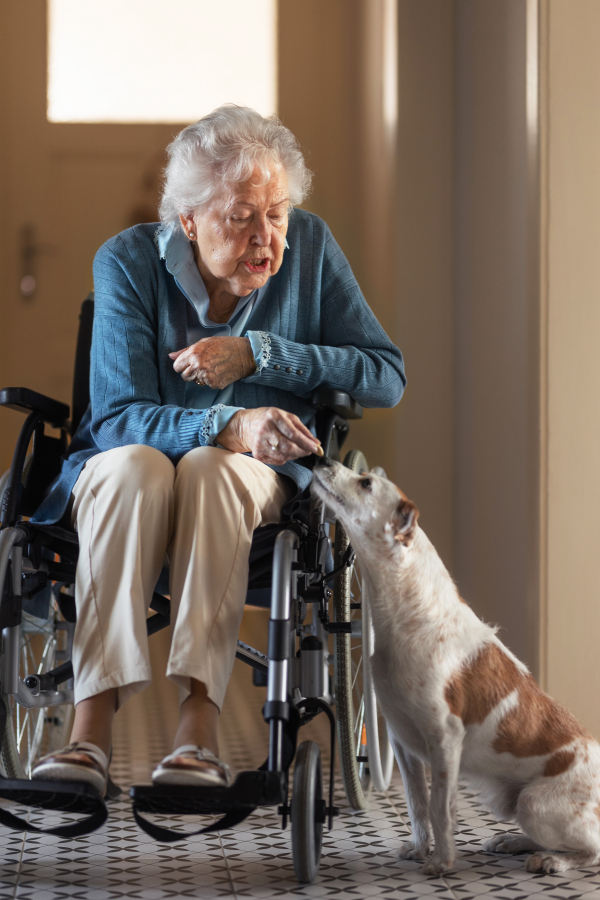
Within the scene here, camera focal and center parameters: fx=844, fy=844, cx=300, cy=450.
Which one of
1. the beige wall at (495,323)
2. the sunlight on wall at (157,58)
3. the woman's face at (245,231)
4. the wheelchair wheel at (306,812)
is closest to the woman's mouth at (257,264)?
the woman's face at (245,231)

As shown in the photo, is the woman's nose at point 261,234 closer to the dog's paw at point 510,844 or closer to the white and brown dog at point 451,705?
the white and brown dog at point 451,705

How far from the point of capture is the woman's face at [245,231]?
155 cm

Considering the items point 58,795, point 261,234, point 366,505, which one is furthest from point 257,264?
point 58,795

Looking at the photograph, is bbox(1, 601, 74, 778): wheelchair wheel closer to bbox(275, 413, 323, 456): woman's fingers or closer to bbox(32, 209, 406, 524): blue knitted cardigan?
bbox(32, 209, 406, 524): blue knitted cardigan

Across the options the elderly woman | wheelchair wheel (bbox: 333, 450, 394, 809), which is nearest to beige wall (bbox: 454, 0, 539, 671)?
wheelchair wheel (bbox: 333, 450, 394, 809)

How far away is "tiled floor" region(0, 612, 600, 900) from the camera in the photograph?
1.27 meters

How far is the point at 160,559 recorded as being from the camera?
4.26ft

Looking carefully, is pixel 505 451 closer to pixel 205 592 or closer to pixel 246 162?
pixel 246 162

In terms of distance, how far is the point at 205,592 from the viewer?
4.03 feet

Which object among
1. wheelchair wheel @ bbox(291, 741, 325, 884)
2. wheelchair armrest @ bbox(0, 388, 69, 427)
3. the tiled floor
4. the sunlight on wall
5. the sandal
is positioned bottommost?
the tiled floor

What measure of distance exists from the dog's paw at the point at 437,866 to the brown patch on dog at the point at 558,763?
0.68 feet

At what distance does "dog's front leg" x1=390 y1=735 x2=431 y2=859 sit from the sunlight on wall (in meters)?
2.02

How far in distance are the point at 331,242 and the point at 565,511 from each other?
80 centimetres

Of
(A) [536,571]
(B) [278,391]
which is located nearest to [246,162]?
(B) [278,391]
